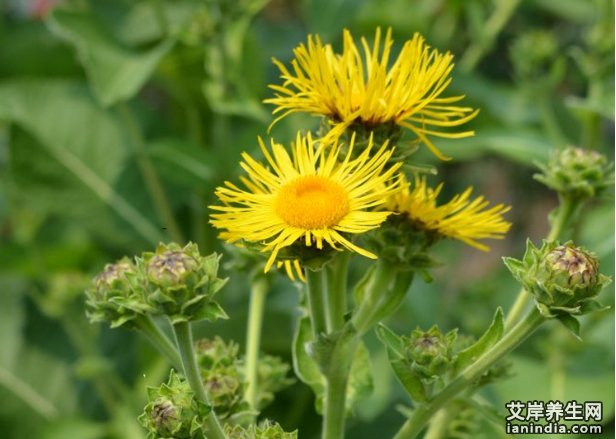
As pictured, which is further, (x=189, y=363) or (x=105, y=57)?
(x=105, y=57)

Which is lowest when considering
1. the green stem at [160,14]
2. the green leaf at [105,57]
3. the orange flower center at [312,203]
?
the orange flower center at [312,203]

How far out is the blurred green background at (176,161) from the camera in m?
1.37

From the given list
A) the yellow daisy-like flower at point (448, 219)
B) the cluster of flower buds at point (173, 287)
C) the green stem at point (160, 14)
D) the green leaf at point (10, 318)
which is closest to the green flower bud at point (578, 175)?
the yellow daisy-like flower at point (448, 219)

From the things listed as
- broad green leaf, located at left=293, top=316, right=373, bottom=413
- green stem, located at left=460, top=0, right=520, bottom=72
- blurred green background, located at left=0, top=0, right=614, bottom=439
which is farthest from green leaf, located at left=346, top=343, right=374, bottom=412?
green stem, located at left=460, top=0, right=520, bottom=72

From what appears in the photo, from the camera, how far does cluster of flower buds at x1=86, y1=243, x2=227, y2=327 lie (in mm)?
669

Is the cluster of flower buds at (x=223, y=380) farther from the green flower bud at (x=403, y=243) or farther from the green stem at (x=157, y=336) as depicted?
the green flower bud at (x=403, y=243)

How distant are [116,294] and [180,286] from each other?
8cm

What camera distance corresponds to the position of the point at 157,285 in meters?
0.67

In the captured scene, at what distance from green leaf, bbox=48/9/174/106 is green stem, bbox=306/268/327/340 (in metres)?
0.68

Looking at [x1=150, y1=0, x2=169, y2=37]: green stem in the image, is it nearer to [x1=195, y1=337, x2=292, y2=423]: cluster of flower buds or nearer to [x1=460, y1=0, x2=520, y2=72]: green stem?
[x1=460, y1=0, x2=520, y2=72]: green stem

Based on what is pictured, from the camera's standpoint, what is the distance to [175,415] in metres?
0.65

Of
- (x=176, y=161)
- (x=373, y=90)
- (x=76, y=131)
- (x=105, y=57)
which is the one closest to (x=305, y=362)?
(x=373, y=90)

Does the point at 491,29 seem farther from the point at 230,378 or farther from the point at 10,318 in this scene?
the point at 230,378

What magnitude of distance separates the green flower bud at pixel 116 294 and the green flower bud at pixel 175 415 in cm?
7
